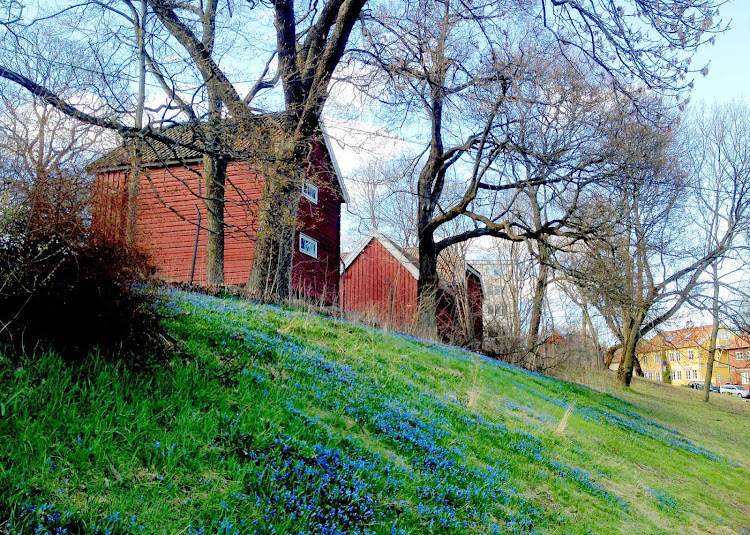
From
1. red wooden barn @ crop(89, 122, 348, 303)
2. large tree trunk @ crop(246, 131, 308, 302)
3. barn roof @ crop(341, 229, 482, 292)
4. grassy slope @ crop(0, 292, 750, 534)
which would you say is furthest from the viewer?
barn roof @ crop(341, 229, 482, 292)

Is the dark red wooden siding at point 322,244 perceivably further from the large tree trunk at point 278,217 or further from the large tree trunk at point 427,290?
Answer: the large tree trunk at point 278,217

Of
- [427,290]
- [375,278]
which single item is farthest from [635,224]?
[375,278]

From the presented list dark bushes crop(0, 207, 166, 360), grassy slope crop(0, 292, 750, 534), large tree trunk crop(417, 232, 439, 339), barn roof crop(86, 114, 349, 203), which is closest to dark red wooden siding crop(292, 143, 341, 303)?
large tree trunk crop(417, 232, 439, 339)

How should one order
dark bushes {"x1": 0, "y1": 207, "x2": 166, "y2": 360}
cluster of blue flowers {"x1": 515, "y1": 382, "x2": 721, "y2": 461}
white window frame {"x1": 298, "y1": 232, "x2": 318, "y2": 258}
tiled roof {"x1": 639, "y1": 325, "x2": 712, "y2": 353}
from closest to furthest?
1. dark bushes {"x1": 0, "y1": 207, "x2": 166, "y2": 360}
2. cluster of blue flowers {"x1": 515, "y1": 382, "x2": 721, "y2": 461}
3. white window frame {"x1": 298, "y1": 232, "x2": 318, "y2": 258}
4. tiled roof {"x1": 639, "y1": 325, "x2": 712, "y2": 353}

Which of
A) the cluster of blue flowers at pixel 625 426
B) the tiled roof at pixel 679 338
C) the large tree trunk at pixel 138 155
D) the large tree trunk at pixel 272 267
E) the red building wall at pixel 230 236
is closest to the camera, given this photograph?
the large tree trunk at pixel 138 155

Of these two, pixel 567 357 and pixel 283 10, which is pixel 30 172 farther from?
pixel 567 357

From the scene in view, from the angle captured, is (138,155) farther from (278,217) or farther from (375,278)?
(375,278)

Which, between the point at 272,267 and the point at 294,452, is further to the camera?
the point at 272,267

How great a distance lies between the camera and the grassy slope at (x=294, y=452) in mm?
3494

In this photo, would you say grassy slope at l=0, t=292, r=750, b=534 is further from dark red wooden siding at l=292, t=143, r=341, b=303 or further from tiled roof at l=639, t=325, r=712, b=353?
tiled roof at l=639, t=325, r=712, b=353

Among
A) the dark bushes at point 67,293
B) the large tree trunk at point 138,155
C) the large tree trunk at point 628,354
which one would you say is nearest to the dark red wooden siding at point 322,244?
the large tree trunk at point 138,155

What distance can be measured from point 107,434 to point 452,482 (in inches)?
127

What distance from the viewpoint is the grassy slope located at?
3494 millimetres

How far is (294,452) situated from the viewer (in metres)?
4.57
